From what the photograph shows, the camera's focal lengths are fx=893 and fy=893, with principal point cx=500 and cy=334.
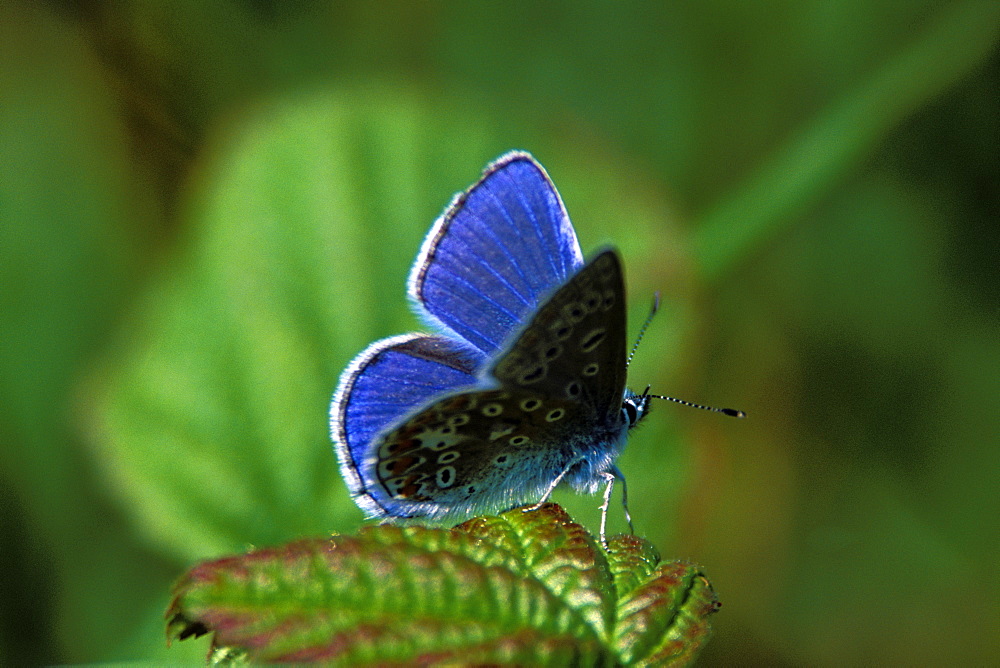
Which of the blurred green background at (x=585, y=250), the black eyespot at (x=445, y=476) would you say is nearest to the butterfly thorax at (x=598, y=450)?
the black eyespot at (x=445, y=476)

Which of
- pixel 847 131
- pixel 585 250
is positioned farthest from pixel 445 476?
pixel 847 131

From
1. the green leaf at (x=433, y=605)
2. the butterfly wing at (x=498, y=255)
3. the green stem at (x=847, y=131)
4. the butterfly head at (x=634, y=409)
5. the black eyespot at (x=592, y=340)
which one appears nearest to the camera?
the green leaf at (x=433, y=605)

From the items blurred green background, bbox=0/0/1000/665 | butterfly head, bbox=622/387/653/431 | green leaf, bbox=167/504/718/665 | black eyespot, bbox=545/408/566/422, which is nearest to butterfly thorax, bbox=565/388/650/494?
butterfly head, bbox=622/387/653/431


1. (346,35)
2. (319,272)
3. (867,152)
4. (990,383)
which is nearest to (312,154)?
(319,272)

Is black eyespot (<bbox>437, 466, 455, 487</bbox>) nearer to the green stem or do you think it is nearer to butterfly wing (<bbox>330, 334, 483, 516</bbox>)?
butterfly wing (<bbox>330, 334, 483, 516</bbox>)

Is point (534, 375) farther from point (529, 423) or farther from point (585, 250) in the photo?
point (585, 250)

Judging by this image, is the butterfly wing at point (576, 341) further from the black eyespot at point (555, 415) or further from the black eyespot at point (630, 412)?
the black eyespot at point (630, 412)

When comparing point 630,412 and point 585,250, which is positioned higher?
point 585,250
